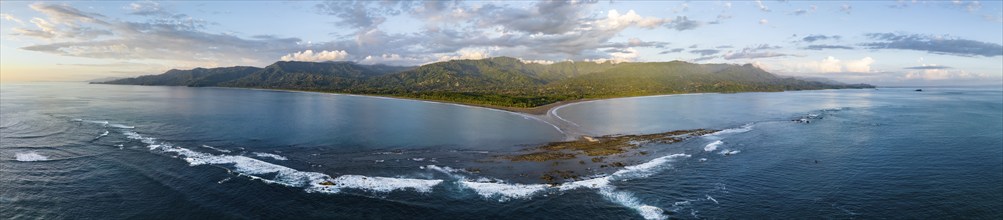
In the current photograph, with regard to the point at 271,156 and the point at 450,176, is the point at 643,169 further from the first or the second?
the point at 271,156

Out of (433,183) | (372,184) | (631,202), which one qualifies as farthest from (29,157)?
(631,202)

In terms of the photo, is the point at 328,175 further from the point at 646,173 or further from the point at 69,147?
the point at 69,147

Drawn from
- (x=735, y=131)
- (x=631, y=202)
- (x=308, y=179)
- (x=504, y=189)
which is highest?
(x=735, y=131)

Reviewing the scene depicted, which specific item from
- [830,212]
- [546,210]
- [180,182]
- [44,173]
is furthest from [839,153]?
[44,173]

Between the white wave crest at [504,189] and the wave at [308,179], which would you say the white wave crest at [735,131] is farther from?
the wave at [308,179]

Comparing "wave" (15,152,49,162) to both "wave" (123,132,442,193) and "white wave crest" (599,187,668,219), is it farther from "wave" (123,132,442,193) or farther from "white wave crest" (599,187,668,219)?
"white wave crest" (599,187,668,219)

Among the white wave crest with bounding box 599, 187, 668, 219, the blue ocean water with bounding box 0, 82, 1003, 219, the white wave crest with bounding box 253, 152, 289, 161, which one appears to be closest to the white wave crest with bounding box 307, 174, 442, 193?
the blue ocean water with bounding box 0, 82, 1003, 219
